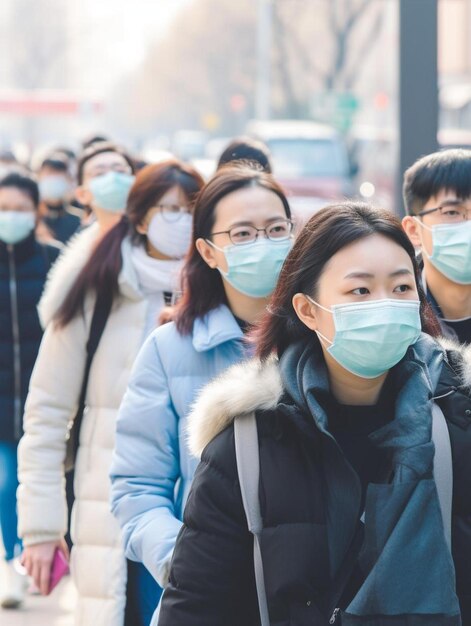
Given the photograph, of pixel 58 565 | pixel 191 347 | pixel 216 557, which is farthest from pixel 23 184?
pixel 216 557

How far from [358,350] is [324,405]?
0.41 feet

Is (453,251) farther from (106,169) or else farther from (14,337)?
(106,169)

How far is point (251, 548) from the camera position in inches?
103

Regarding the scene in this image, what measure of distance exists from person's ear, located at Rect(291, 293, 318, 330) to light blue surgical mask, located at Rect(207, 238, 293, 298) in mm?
957

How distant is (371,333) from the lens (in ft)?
8.86

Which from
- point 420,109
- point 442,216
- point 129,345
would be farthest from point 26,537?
point 420,109

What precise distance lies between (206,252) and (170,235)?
84 cm

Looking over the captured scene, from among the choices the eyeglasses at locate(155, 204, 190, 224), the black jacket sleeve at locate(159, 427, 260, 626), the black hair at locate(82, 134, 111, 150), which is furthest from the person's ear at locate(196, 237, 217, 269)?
the black hair at locate(82, 134, 111, 150)

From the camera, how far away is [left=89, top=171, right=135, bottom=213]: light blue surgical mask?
21.4ft

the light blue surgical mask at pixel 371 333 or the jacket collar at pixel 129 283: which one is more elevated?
the light blue surgical mask at pixel 371 333

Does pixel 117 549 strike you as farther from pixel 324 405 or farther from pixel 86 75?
pixel 86 75

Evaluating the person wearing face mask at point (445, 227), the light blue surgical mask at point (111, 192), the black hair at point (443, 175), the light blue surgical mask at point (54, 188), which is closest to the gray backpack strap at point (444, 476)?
the person wearing face mask at point (445, 227)

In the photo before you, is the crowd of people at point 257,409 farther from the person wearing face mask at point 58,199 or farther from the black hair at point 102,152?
the person wearing face mask at point 58,199

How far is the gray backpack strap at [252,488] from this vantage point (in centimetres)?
255
